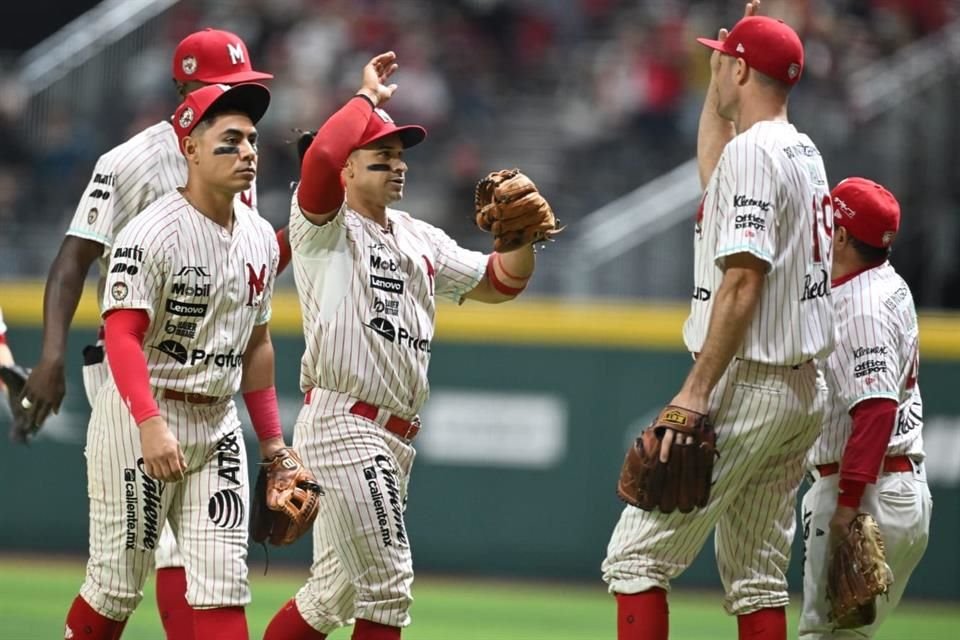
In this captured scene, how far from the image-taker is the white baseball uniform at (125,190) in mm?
6195

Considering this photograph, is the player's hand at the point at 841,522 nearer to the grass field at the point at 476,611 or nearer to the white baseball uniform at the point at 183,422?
the white baseball uniform at the point at 183,422

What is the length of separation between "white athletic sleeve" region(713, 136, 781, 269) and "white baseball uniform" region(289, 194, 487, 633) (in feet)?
4.13

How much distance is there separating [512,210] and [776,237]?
3.54 feet

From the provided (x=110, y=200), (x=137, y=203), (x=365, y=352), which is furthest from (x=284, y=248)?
(x=365, y=352)

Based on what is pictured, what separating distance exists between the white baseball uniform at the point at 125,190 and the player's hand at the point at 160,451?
132 cm

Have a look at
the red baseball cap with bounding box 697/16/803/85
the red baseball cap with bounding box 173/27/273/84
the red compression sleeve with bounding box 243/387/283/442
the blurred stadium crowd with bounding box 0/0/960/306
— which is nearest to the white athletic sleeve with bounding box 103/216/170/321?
the red compression sleeve with bounding box 243/387/283/442

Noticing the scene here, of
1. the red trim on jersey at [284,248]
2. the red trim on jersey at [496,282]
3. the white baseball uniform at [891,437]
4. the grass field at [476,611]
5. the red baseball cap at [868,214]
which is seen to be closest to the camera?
the white baseball uniform at [891,437]

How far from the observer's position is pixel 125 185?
6.23 meters

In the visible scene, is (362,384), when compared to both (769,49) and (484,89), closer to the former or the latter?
(769,49)

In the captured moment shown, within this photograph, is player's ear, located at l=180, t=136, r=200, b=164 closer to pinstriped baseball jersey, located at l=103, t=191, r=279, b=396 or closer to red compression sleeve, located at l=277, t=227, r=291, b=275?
pinstriped baseball jersey, located at l=103, t=191, r=279, b=396

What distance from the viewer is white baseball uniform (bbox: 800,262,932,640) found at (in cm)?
577

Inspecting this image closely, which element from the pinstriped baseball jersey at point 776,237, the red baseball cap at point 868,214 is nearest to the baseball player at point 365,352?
the pinstriped baseball jersey at point 776,237

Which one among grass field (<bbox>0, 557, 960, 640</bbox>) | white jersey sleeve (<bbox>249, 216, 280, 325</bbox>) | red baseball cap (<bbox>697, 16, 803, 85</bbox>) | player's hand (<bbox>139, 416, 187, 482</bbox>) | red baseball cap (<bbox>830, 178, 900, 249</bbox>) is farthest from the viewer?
grass field (<bbox>0, 557, 960, 640</bbox>)

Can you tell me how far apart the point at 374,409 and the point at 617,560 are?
3.55ft
